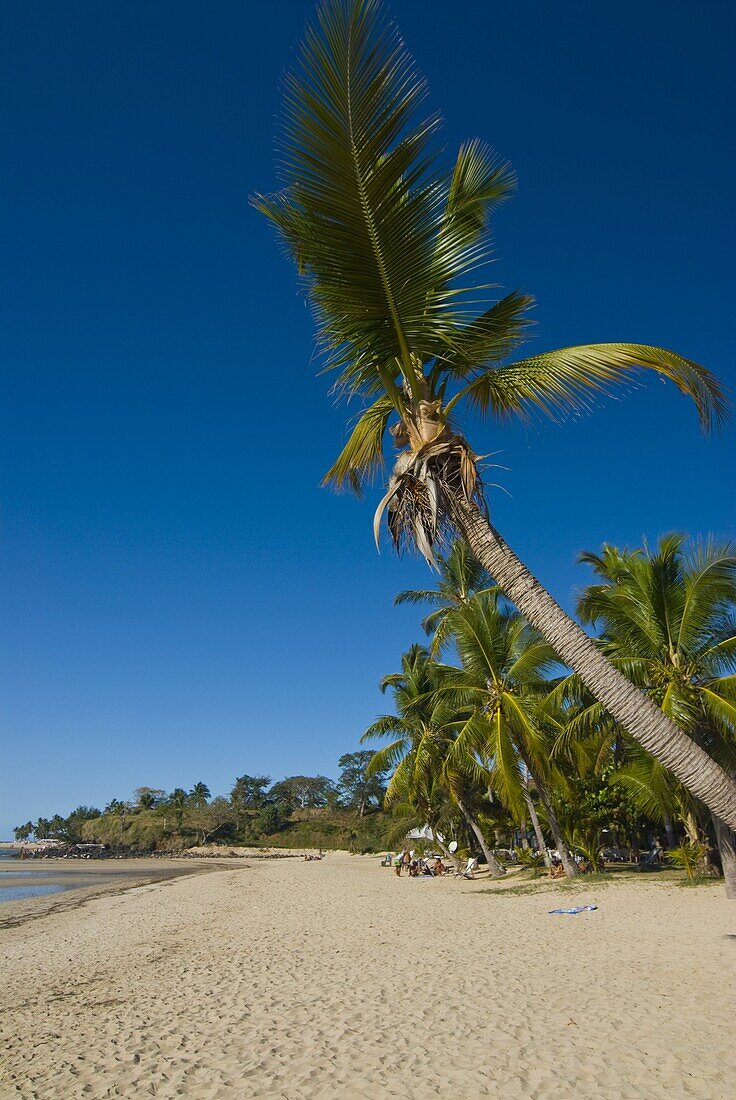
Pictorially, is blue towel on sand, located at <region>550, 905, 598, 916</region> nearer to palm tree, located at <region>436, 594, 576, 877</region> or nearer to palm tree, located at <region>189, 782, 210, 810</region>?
palm tree, located at <region>436, 594, 576, 877</region>

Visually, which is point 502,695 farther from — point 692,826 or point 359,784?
point 359,784

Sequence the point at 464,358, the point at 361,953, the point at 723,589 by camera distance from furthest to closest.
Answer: the point at 723,589 → the point at 361,953 → the point at 464,358

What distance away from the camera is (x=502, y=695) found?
15047 mm

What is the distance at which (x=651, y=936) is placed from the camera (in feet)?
28.1

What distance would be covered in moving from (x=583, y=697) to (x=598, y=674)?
1263cm

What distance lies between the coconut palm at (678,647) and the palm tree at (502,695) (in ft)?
5.61

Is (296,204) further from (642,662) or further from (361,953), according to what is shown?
(642,662)

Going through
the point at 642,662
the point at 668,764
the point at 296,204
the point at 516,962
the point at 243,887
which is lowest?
the point at 243,887

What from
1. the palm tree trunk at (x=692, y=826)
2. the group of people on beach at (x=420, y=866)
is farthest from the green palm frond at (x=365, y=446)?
the group of people on beach at (x=420, y=866)

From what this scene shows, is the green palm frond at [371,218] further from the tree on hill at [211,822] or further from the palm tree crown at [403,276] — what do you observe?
the tree on hill at [211,822]

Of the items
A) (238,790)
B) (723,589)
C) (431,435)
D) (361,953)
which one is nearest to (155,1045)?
(361,953)

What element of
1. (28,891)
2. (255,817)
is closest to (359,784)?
(255,817)

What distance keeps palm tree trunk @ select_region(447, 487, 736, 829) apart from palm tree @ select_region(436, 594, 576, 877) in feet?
33.5

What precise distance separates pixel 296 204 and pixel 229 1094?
6368mm
